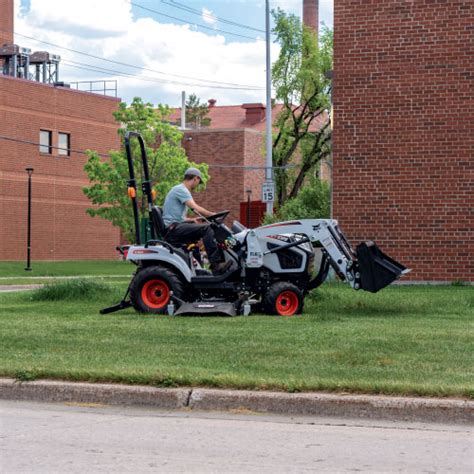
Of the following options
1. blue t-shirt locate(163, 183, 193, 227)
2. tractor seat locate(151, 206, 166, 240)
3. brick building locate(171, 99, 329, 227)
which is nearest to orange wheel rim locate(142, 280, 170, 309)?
tractor seat locate(151, 206, 166, 240)

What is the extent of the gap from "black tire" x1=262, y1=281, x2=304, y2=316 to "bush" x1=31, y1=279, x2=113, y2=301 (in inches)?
161

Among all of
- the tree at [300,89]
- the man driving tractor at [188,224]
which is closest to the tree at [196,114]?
the tree at [300,89]

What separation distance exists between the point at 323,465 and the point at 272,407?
1789 mm

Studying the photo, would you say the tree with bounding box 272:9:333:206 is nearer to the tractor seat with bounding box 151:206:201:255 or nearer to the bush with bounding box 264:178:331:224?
the bush with bounding box 264:178:331:224

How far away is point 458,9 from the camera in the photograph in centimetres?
1983

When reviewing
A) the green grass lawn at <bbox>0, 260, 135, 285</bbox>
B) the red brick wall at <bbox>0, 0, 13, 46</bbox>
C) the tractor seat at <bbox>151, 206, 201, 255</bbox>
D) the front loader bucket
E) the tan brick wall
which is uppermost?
the red brick wall at <bbox>0, 0, 13, 46</bbox>

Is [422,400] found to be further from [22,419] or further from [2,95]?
[2,95]

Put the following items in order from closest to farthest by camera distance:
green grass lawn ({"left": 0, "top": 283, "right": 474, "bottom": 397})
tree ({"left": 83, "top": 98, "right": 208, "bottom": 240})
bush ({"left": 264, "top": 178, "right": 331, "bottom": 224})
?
green grass lawn ({"left": 0, "top": 283, "right": 474, "bottom": 397}) < bush ({"left": 264, "top": 178, "right": 331, "bottom": 224}) < tree ({"left": 83, "top": 98, "right": 208, "bottom": 240})

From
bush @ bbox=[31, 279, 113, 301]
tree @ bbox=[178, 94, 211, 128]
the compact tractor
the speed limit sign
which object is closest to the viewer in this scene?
the compact tractor

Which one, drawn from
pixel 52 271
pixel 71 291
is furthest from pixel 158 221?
pixel 52 271

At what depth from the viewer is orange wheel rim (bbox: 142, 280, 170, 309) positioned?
14.5m

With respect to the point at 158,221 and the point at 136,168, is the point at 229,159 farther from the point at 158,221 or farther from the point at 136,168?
the point at 158,221

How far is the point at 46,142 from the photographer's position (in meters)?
57.2

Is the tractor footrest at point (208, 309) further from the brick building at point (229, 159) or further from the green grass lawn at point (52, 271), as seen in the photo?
the brick building at point (229, 159)
